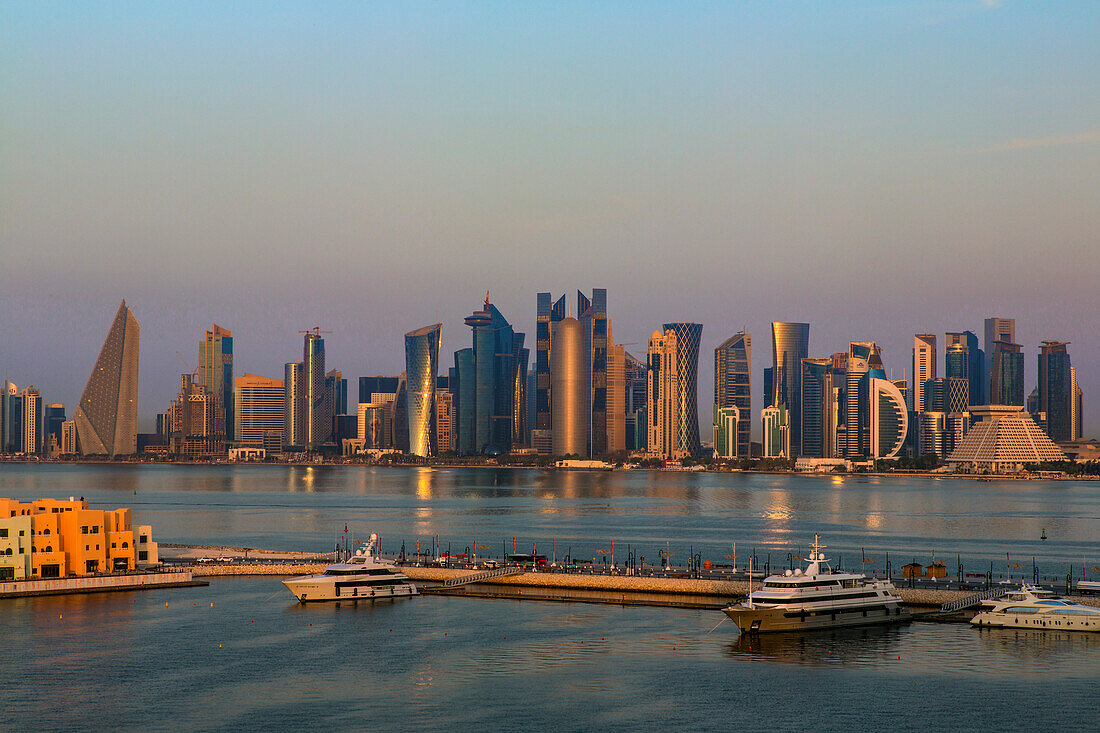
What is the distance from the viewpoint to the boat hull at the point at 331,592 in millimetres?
82875

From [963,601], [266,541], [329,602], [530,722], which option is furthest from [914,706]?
[266,541]

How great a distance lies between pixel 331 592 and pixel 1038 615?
140 feet

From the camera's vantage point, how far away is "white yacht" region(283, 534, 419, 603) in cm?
8288

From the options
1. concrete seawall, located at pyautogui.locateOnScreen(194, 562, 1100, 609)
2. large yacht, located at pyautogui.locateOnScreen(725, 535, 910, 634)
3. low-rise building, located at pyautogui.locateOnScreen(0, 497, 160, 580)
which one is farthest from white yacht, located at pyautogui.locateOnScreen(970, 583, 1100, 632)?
low-rise building, located at pyautogui.locateOnScreen(0, 497, 160, 580)

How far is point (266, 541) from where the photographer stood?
429 feet

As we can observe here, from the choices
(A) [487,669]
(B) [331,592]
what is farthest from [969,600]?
(B) [331,592]

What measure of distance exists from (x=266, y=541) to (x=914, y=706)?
88.5m

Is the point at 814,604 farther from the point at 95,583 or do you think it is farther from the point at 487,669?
the point at 95,583

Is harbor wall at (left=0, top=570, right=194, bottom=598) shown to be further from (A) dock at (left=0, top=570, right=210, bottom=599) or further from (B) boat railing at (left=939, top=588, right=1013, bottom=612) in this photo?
(B) boat railing at (left=939, top=588, right=1013, bottom=612)

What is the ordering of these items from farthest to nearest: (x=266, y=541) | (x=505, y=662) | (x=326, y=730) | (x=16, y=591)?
(x=266, y=541) → (x=16, y=591) → (x=505, y=662) → (x=326, y=730)

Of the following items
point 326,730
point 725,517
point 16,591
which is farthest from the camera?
point 725,517

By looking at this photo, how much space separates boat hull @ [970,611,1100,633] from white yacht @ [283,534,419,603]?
3663 centimetres

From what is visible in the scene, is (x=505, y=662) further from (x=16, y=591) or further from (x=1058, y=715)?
(x=16, y=591)

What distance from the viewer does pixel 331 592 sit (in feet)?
273
